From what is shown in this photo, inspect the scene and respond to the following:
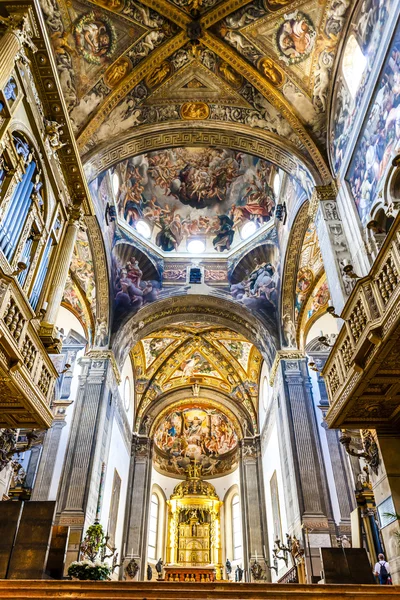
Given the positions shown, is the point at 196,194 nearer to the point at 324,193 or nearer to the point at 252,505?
the point at 324,193

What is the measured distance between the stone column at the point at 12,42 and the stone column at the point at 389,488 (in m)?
9.97

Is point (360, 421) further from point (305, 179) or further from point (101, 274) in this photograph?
point (101, 274)

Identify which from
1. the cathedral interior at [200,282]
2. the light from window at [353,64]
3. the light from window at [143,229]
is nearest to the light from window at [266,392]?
the cathedral interior at [200,282]

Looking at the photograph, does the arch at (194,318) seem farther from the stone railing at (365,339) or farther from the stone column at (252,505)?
the stone railing at (365,339)

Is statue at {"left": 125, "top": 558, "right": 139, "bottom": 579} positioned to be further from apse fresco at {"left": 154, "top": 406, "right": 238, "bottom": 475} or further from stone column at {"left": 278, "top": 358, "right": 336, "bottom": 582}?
stone column at {"left": 278, "top": 358, "right": 336, "bottom": 582}

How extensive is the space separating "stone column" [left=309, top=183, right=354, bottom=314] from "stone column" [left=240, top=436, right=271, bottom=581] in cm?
1684

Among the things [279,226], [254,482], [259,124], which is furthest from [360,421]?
[254,482]

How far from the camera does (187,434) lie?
30.7 m

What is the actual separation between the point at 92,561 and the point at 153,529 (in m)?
15.4

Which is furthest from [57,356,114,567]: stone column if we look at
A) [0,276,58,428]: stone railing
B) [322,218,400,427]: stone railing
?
[322,218,400,427]: stone railing

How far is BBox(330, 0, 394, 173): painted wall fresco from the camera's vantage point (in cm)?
952

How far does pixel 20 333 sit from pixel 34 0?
648cm

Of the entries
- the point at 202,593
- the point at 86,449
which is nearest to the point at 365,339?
the point at 202,593

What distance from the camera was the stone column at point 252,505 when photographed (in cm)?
2214
